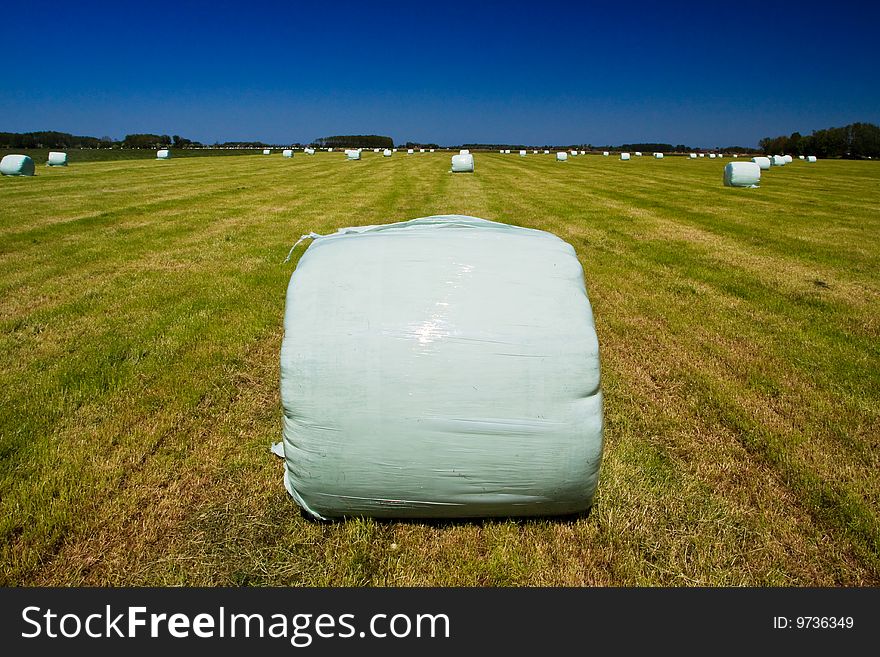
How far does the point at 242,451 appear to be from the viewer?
345 centimetres

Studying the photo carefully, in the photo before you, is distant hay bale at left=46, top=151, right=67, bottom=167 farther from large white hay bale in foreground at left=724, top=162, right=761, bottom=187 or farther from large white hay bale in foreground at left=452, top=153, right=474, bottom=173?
large white hay bale in foreground at left=724, top=162, right=761, bottom=187

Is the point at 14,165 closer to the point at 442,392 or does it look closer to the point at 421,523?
the point at 421,523

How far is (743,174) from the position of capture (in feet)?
71.4

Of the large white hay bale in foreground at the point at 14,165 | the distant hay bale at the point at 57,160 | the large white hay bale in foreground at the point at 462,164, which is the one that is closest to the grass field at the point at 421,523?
the large white hay bale in foreground at the point at 14,165

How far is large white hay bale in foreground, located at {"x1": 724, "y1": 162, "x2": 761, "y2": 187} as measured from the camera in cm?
2172

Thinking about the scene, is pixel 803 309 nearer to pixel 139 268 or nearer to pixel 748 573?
pixel 748 573

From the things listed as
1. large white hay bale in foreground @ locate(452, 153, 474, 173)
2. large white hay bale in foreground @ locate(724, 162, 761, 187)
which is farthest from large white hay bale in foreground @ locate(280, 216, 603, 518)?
large white hay bale in foreground @ locate(452, 153, 474, 173)

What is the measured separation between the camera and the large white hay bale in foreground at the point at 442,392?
7.70 feet

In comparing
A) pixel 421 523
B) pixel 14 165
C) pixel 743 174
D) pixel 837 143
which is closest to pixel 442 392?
pixel 421 523

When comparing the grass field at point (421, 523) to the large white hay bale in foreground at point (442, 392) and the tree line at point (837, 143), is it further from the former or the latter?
the tree line at point (837, 143)

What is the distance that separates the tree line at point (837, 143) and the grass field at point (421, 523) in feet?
315

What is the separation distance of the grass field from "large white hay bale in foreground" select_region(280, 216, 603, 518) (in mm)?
374

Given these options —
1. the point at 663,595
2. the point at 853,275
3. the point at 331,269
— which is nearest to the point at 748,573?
the point at 663,595

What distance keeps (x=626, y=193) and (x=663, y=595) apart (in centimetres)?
1976
